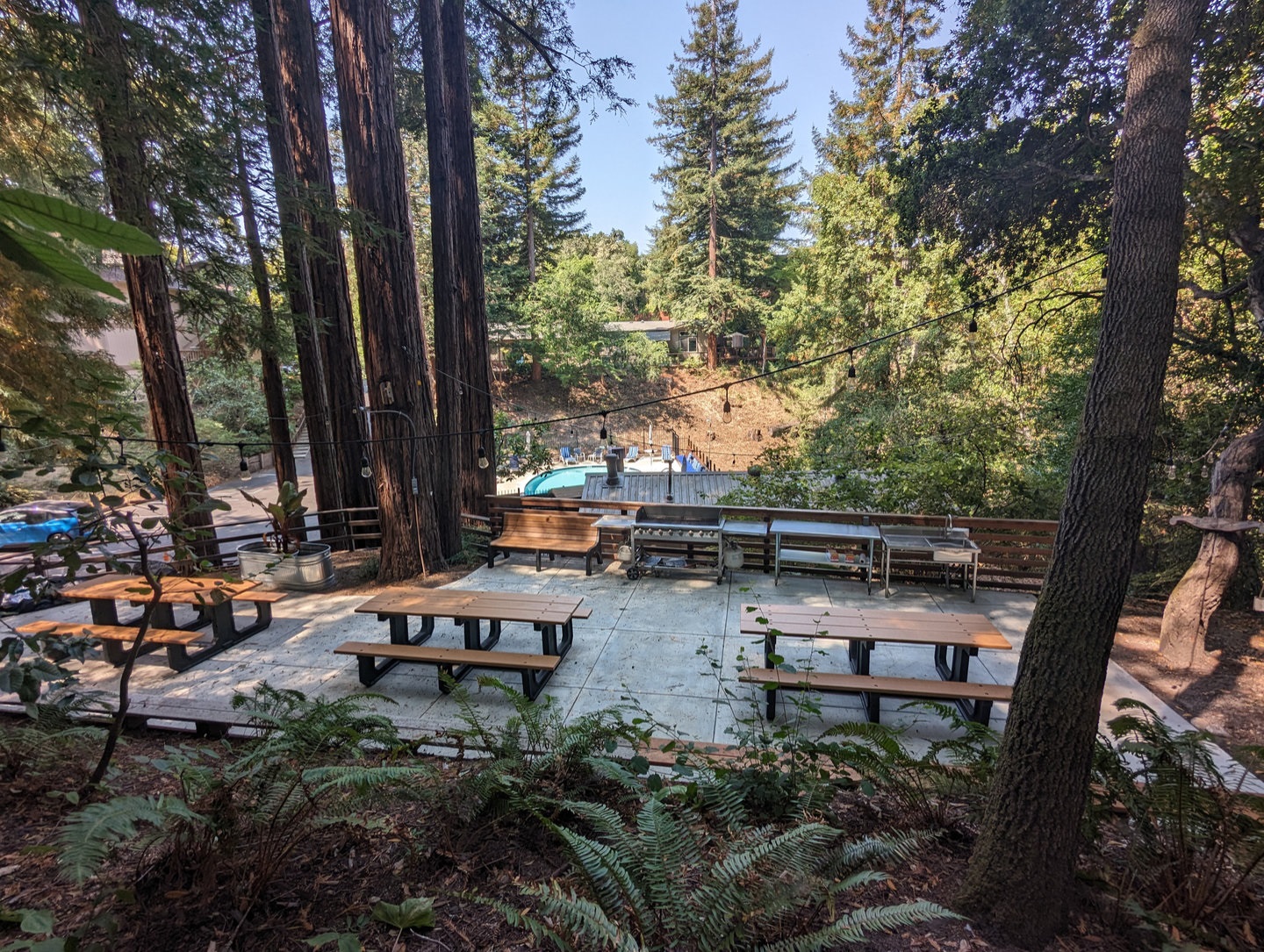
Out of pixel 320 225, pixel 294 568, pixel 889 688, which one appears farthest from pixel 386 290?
pixel 889 688

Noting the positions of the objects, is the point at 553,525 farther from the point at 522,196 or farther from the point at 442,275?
the point at 522,196

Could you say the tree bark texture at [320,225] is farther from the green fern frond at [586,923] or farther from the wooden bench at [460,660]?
the green fern frond at [586,923]

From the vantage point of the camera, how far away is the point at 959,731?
163 inches


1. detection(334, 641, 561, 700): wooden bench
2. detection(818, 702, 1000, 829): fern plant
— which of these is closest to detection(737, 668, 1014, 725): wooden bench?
detection(818, 702, 1000, 829): fern plant

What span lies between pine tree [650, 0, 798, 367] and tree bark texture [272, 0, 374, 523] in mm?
19256

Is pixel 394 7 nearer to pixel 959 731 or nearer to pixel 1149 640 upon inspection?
pixel 959 731

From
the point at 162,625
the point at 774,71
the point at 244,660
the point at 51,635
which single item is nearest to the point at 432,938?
the point at 51,635

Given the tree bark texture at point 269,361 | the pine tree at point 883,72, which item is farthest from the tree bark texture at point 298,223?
the pine tree at point 883,72

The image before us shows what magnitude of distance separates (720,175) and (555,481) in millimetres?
18245

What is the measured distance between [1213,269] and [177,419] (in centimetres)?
1321

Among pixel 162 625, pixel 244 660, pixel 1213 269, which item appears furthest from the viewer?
pixel 1213 269

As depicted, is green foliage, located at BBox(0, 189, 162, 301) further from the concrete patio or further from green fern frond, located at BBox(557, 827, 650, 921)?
the concrete patio

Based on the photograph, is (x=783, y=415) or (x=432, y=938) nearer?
(x=432, y=938)

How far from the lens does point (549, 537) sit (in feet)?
26.8
